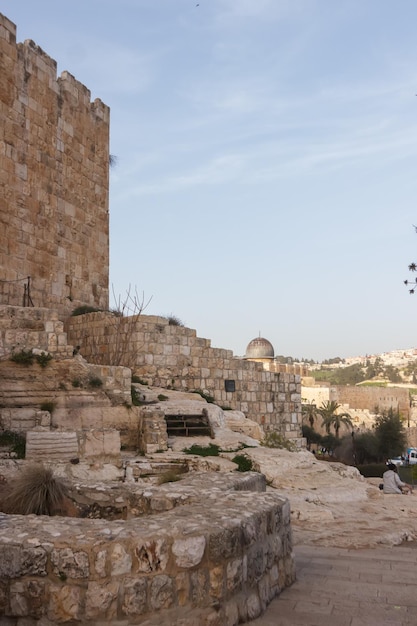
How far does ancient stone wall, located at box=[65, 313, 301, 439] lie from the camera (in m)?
14.3

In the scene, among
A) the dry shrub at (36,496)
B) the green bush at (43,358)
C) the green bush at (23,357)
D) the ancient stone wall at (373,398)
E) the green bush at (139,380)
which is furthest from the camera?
the ancient stone wall at (373,398)

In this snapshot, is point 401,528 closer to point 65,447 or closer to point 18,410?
point 65,447

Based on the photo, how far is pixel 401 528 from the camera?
6879 mm

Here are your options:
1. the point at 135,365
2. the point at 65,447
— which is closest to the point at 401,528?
the point at 65,447

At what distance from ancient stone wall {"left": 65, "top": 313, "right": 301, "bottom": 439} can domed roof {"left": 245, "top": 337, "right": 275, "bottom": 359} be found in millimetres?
26130

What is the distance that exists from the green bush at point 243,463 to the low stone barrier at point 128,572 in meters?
5.38

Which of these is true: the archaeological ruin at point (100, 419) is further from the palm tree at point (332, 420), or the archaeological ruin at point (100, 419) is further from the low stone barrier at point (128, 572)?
the palm tree at point (332, 420)

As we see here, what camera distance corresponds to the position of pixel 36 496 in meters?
5.37

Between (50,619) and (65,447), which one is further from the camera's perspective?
(65,447)

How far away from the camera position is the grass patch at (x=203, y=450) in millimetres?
9875

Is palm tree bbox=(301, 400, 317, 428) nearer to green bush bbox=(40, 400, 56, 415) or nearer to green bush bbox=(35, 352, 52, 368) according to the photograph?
green bush bbox=(35, 352, 52, 368)

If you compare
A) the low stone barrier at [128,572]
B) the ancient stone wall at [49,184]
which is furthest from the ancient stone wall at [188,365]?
the low stone barrier at [128,572]

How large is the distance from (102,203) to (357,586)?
14.6 metres

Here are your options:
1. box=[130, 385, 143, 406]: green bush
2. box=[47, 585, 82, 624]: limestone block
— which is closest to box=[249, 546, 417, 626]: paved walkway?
box=[47, 585, 82, 624]: limestone block
